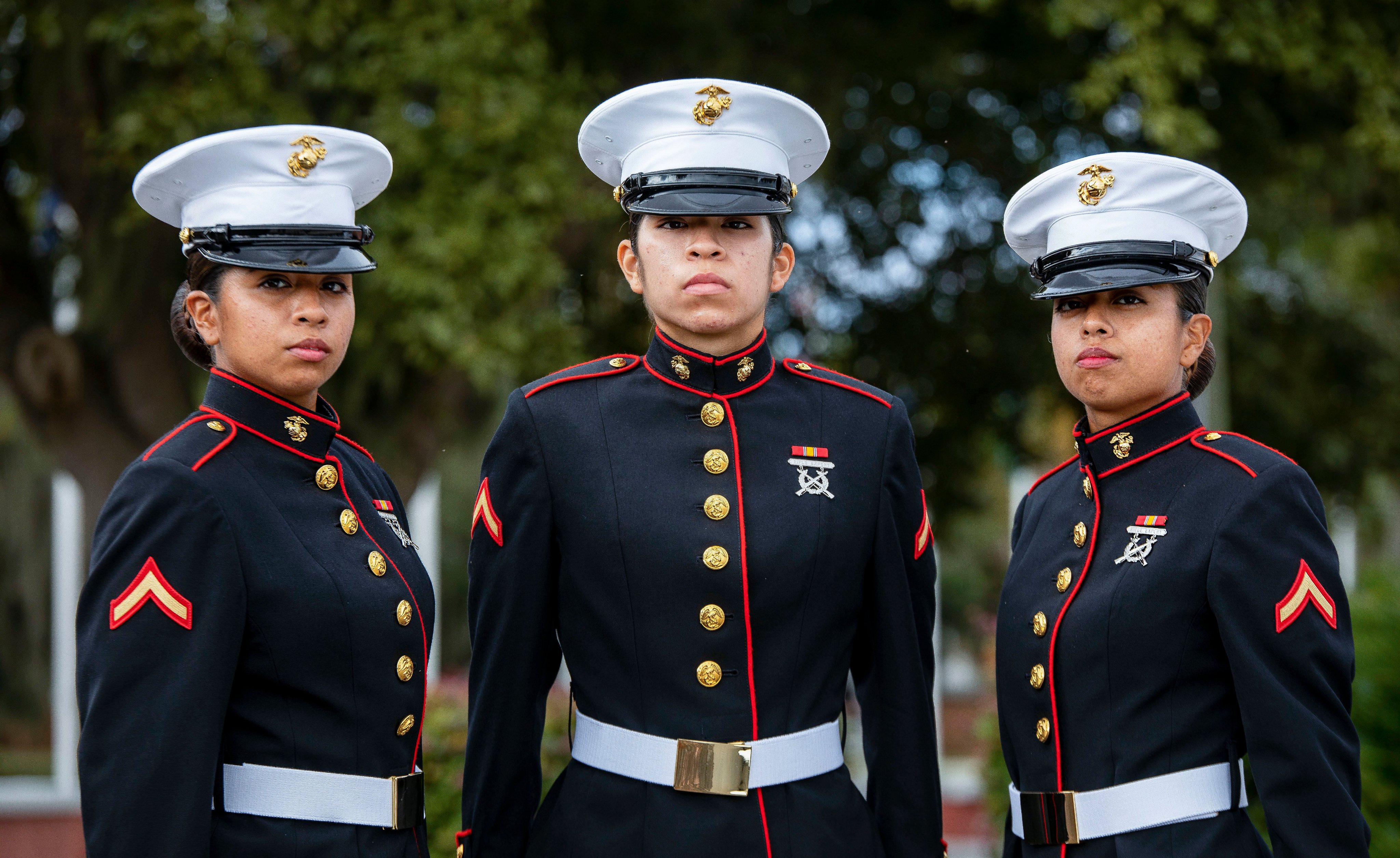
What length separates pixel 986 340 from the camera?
27.8 ft

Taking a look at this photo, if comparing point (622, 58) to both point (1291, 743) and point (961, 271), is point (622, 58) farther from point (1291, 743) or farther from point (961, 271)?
point (1291, 743)

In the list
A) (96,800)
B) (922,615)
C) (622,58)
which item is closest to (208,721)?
(96,800)

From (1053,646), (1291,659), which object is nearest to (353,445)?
(1053,646)

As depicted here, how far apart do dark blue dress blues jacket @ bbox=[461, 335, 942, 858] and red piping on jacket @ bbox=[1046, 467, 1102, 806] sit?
9.6 inches

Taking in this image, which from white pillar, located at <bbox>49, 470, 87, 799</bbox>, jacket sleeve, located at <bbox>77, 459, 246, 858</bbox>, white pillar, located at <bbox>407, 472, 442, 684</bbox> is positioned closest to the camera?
jacket sleeve, located at <bbox>77, 459, 246, 858</bbox>

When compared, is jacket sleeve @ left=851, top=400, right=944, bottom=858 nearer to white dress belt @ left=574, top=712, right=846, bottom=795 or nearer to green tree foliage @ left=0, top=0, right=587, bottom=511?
white dress belt @ left=574, top=712, right=846, bottom=795

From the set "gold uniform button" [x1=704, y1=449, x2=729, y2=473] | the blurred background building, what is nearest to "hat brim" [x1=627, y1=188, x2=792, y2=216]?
"gold uniform button" [x1=704, y1=449, x2=729, y2=473]

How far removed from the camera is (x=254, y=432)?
272cm

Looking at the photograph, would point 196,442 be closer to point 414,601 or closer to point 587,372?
point 414,601

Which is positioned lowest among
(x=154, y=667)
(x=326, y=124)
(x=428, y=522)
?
(x=154, y=667)

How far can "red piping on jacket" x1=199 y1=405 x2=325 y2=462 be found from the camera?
271 cm

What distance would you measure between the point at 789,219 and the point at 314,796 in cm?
652

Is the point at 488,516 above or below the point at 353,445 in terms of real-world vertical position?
below

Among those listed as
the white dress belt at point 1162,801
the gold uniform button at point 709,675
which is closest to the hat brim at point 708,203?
the gold uniform button at point 709,675
